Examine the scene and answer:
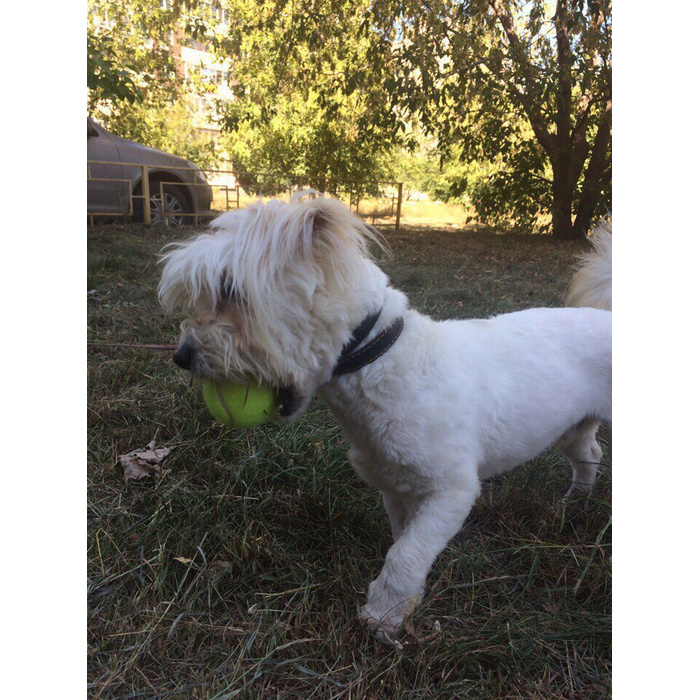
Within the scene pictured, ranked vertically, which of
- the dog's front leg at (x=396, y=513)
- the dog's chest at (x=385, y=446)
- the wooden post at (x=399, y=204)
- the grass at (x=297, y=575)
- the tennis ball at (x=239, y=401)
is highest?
the wooden post at (x=399, y=204)

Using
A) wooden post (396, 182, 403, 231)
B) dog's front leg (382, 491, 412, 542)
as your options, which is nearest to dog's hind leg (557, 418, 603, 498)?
dog's front leg (382, 491, 412, 542)

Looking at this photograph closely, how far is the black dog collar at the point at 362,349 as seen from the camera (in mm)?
1889

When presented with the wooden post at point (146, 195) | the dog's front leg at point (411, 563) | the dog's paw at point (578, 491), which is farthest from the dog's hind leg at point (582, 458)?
the wooden post at point (146, 195)

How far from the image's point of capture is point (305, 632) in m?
1.91

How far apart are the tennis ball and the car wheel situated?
24.3ft

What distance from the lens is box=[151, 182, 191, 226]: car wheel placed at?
8570 mm

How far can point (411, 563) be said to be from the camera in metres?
1.83

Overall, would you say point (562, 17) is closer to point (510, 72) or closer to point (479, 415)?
point (510, 72)

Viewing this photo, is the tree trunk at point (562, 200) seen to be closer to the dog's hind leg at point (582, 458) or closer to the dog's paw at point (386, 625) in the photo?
the dog's hind leg at point (582, 458)

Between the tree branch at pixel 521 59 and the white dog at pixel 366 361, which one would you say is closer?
the white dog at pixel 366 361

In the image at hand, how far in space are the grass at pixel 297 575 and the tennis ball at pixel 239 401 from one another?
0.64 meters

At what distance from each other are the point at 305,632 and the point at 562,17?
6.15m

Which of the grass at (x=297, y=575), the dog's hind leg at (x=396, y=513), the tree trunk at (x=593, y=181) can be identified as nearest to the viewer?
the grass at (x=297, y=575)

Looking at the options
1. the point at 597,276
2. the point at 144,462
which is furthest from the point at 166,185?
the point at 597,276
